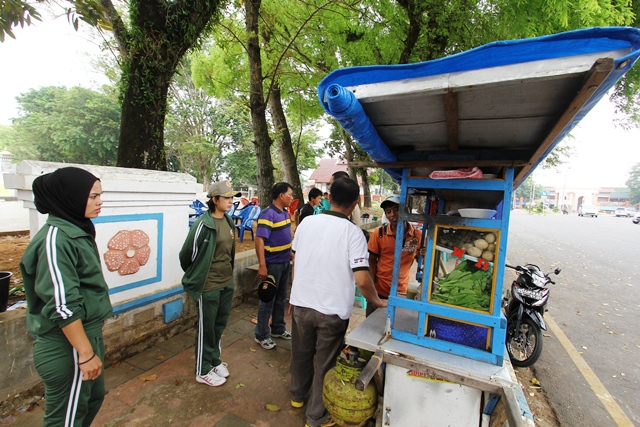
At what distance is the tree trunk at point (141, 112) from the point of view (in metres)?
3.80

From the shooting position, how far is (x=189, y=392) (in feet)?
9.20

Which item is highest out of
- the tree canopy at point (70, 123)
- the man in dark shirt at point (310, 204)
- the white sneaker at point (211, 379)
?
the tree canopy at point (70, 123)

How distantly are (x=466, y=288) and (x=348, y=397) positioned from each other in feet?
3.73

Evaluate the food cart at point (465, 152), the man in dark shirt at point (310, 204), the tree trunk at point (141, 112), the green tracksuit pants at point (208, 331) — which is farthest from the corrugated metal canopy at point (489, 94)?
the man in dark shirt at point (310, 204)

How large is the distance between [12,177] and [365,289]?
296cm

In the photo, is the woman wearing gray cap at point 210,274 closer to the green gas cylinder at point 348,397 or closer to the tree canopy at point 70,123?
the green gas cylinder at point 348,397

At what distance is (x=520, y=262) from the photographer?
953cm

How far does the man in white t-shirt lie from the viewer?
2305 millimetres

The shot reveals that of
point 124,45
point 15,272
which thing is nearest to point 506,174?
point 124,45

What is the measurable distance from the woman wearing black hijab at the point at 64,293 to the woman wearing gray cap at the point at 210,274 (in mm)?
988

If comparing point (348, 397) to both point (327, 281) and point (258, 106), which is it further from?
point (258, 106)

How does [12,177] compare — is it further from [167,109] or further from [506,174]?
[506,174]

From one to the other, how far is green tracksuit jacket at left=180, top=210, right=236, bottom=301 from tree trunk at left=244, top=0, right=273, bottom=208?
3400 mm

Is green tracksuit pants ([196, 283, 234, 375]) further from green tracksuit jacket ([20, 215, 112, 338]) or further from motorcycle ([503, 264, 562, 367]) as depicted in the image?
motorcycle ([503, 264, 562, 367])
